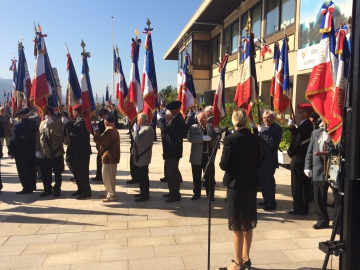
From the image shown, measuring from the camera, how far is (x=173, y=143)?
6.23 meters

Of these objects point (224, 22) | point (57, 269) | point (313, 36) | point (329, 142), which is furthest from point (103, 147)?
point (224, 22)

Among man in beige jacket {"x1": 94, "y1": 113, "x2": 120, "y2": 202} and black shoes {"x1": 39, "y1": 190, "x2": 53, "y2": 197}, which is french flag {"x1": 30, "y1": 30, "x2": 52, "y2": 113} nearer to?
man in beige jacket {"x1": 94, "y1": 113, "x2": 120, "y2": 202}

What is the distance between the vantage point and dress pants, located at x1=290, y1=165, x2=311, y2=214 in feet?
18.0

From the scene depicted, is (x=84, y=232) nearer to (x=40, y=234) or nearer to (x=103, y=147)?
(x=40, y=234)

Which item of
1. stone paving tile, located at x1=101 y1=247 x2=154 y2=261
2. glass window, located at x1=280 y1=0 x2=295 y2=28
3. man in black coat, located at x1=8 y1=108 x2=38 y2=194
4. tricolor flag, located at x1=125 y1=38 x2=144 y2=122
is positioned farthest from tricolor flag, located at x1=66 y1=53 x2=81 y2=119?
glass window, located at x1=280 y1=0 x2=295 y2=28

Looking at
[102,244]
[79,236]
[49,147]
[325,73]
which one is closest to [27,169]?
[49,147]

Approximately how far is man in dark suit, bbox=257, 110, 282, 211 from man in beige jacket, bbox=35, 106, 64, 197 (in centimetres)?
435

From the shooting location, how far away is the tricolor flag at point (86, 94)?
665 centimetres

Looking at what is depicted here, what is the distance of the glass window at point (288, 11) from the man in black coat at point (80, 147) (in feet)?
39.4

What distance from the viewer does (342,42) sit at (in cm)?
416

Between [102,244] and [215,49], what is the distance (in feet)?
79.3

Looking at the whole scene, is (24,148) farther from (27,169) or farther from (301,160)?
(301,160)

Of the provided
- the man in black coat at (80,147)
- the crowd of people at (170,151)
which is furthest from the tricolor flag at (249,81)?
the man in black coat at (80,147)

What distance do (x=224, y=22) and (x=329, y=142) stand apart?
21.5 m
